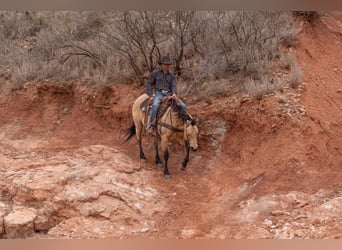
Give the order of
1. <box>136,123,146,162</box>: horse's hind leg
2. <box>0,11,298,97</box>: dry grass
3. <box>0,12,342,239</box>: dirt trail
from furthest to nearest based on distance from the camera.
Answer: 1. <box>0,11,298,97</box>: dry grass
2. <box>136,123,146,162</box>: horse's hind leg
3. <box>0,12,342,239</box>: dirt trail

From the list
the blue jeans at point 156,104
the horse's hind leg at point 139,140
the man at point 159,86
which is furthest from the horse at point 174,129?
the horse's hind leg at point 139,140

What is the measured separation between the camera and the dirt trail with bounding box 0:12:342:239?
7816 mm

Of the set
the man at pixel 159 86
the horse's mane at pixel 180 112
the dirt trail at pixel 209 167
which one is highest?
the man at pixel 159 86

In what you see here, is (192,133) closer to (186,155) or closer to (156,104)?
(186,155)

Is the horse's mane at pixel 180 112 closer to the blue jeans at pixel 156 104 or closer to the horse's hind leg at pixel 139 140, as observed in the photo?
the blue jeans at pixel 156 104

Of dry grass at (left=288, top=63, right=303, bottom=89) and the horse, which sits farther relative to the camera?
dry grass at (left=288, top=63, right=303, bottom=89)

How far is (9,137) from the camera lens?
12859 mm

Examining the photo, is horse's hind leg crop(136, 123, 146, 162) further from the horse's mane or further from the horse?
the horse's mane

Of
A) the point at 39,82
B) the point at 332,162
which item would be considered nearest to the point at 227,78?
the point at 332,162

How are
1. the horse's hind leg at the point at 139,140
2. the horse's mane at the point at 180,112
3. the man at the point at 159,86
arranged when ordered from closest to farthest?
1. the horse's mane at the point at 180,112
2. the man at the point at 159,86
3. the horse's hind leg at the point at 139,140

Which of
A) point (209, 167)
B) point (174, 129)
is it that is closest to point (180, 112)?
point (174, 129)

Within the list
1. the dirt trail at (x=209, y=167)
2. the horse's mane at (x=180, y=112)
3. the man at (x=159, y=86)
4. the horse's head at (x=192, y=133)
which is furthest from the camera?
the man at (x=159, y=86)

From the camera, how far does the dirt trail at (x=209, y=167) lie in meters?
7.82

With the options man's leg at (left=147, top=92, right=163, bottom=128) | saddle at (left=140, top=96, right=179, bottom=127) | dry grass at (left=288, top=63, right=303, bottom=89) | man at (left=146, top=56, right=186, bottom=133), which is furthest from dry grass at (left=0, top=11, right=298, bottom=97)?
man's leg at (left=147, top=92, right=163, bottom=128)
